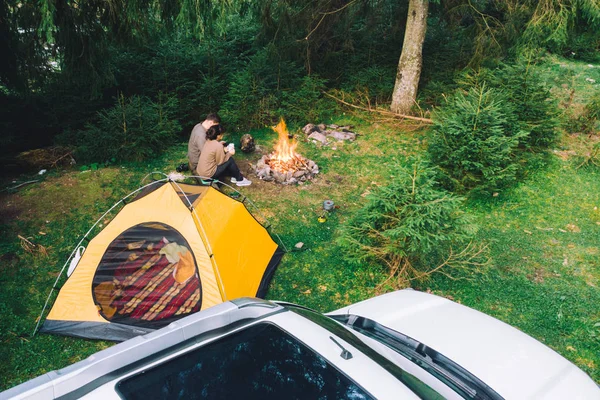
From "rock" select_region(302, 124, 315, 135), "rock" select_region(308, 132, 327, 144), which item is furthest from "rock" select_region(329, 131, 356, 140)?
"rock" select_region(302, 124, 315, 135)

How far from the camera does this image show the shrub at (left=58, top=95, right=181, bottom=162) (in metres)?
7.74

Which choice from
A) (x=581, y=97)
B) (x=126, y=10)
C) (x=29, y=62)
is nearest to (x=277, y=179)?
(x=126, y=10)

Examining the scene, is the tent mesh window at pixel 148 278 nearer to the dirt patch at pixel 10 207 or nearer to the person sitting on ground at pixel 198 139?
the person sitting on ground at pixel 198 139

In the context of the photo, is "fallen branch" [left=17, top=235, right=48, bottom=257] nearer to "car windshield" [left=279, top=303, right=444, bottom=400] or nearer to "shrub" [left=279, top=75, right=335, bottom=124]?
"car windshield" [left=279, top=303, right=444, bottom=400]

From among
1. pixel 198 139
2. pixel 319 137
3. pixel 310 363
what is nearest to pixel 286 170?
pixel 198 139

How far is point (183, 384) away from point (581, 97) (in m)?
12.4

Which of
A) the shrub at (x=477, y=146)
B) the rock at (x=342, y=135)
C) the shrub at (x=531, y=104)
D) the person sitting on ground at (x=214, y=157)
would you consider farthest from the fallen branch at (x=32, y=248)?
the shrub at (x=531, y=104)

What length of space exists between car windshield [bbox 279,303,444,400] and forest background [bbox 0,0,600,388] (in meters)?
2.28

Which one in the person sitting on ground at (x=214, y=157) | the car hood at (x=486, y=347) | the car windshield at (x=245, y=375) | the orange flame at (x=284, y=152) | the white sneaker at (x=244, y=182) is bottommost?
the white sneaker at (x=244, y=182)

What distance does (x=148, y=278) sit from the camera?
4391 mm

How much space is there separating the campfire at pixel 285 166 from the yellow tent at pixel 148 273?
9.65 feet

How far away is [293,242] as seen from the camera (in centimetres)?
596

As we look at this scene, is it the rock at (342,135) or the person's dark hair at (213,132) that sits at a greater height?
the person's dark hair at (213,132)

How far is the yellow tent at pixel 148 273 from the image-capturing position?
4.29 m
